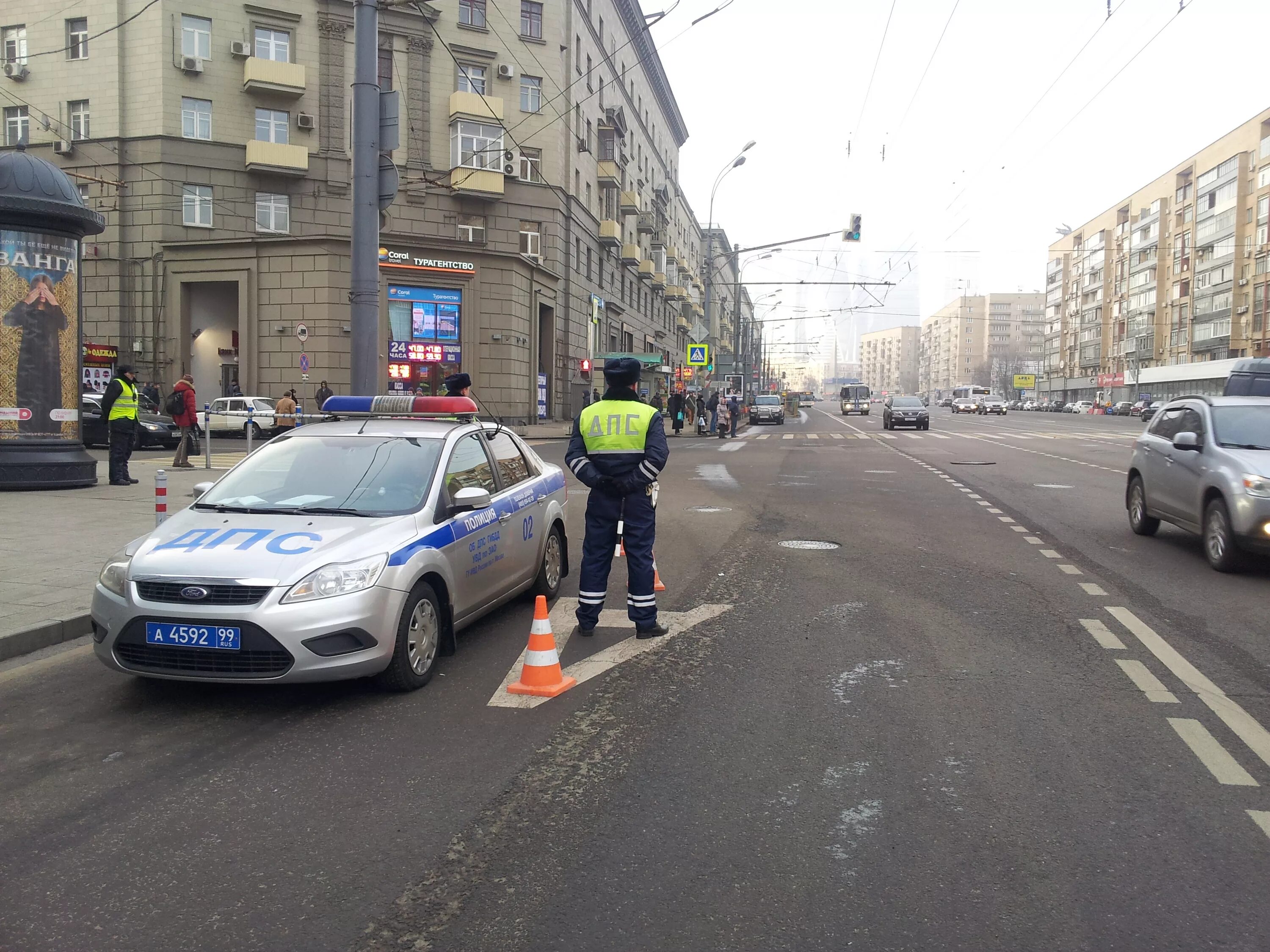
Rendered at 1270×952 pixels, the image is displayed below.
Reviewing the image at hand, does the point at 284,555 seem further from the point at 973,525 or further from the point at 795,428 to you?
the point at 795,428

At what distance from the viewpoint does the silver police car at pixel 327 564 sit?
486 centimetres

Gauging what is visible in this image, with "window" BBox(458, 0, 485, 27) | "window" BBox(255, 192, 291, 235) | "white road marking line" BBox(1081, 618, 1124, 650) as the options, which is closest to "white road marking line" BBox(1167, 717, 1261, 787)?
"white road marking line" BBox(1081, 618, 1124, 650)

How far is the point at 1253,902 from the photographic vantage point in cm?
311

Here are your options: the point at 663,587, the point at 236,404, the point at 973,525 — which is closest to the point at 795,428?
the point at 236,404

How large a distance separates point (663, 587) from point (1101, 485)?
11731 millimetres

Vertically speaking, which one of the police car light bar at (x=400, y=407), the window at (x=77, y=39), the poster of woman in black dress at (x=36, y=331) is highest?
the window at (x=77, y=39)

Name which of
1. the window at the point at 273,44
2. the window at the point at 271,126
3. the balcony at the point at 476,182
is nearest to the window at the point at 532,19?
the balcony at the point at 476,182

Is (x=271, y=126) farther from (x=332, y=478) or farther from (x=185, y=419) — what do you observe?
(x=332, y=478)

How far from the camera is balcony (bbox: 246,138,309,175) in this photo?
33.0m

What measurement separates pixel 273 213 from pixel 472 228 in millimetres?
6871

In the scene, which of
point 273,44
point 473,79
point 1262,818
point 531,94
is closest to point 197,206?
point 273,44

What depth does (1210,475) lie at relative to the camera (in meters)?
9.22

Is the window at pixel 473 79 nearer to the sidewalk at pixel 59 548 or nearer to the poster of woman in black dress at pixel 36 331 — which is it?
the sidewalk at pixel 59 548

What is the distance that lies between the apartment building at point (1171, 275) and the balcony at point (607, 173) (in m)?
50.6
